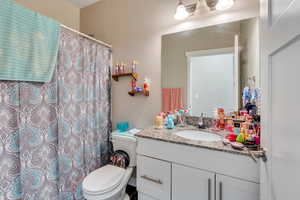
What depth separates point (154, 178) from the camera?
1.21 metres

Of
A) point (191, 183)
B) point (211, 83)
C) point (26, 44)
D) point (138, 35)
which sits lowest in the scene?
point (191, 183)

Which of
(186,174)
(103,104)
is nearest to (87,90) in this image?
(103,104)

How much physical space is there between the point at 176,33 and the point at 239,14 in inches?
23.5

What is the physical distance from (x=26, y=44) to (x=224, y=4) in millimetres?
1746

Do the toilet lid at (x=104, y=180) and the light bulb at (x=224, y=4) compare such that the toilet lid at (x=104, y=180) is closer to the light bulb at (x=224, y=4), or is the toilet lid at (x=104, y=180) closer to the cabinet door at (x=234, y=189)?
the cabinet door at (x=234, y=189)

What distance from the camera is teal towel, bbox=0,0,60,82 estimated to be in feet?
3.39

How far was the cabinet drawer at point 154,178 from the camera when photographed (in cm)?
115

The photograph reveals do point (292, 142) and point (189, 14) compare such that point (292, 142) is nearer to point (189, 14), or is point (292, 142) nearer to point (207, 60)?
point (207, 60)

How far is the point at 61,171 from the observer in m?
1.41

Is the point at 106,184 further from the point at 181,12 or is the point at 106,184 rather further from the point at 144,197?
the point at 181,12

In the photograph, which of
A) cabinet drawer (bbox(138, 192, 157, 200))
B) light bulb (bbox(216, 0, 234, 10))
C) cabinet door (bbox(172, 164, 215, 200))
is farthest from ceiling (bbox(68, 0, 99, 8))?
cabinet drawer (bbox(138, 192, 157, 200))

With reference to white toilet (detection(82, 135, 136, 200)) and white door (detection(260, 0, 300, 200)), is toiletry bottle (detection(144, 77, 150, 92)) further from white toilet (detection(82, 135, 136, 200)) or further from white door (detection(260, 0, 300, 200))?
white door (detection(260, 0, 300, 200))

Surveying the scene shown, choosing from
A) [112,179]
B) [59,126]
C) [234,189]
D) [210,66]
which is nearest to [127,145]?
[112,179]

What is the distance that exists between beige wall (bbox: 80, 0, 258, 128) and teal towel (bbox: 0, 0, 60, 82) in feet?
2.72
